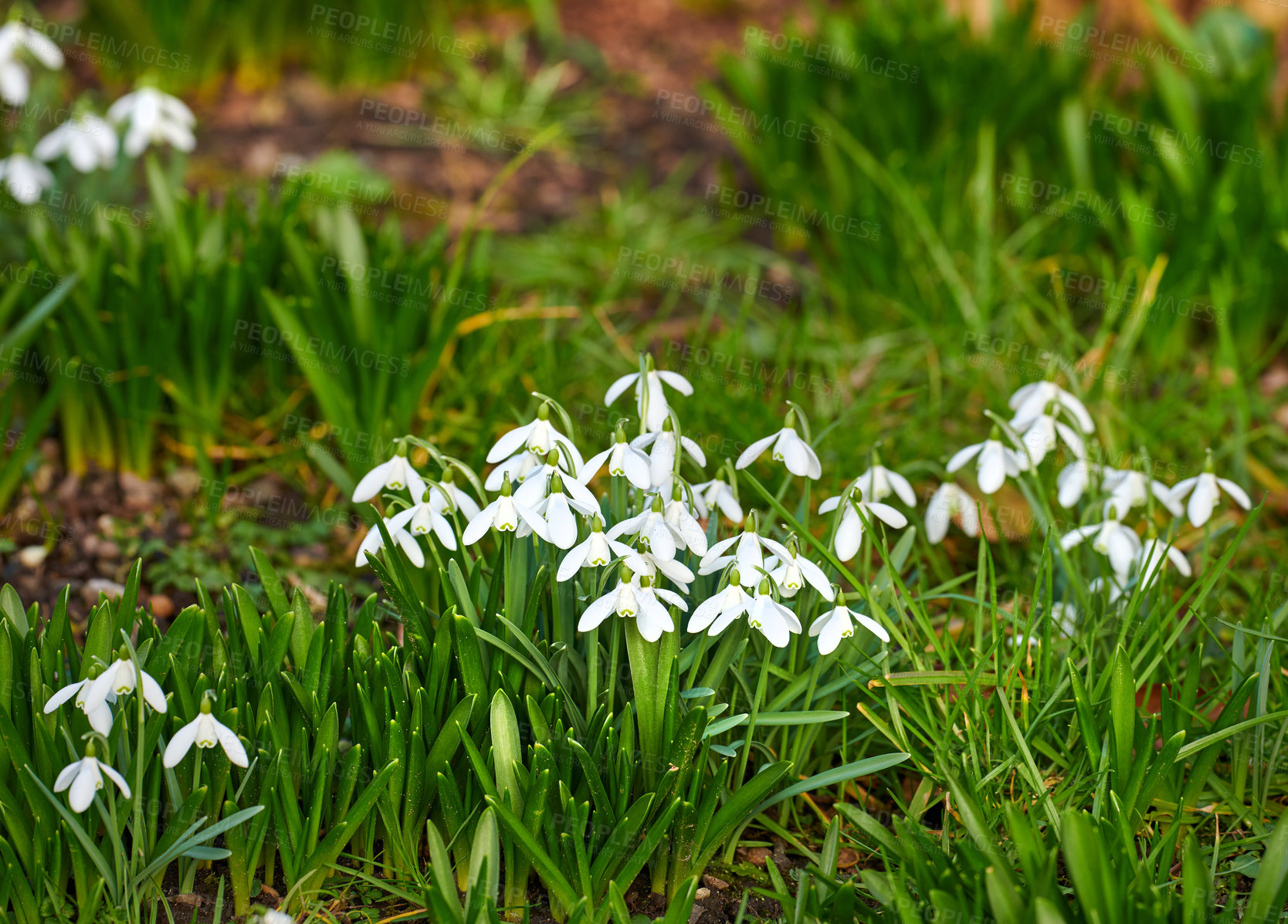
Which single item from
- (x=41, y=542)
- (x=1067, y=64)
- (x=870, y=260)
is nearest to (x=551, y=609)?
(x=41, y=542)

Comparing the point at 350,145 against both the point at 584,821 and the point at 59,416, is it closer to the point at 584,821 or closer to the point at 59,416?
the point at 59,416

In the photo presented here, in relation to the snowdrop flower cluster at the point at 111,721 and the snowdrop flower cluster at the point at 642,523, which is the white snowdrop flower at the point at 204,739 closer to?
the snowdrop flower cluster at the point at 111,721

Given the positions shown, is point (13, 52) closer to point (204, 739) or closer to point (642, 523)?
point (204, 739)

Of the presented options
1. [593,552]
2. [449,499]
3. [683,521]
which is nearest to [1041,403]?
[683,521]

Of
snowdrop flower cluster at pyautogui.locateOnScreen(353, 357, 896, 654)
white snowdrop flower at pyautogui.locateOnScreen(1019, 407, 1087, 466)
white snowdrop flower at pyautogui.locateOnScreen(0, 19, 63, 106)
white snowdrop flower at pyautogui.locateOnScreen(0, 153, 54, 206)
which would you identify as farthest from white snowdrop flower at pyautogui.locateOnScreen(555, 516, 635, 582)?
Result: white snowdrop flower at pyautogui.locateOnScreen(0, 19, 63, 106)

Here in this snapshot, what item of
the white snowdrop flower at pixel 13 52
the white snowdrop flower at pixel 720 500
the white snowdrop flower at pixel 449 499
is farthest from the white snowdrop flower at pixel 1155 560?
the white snowdrop flower at pixel 13 52
